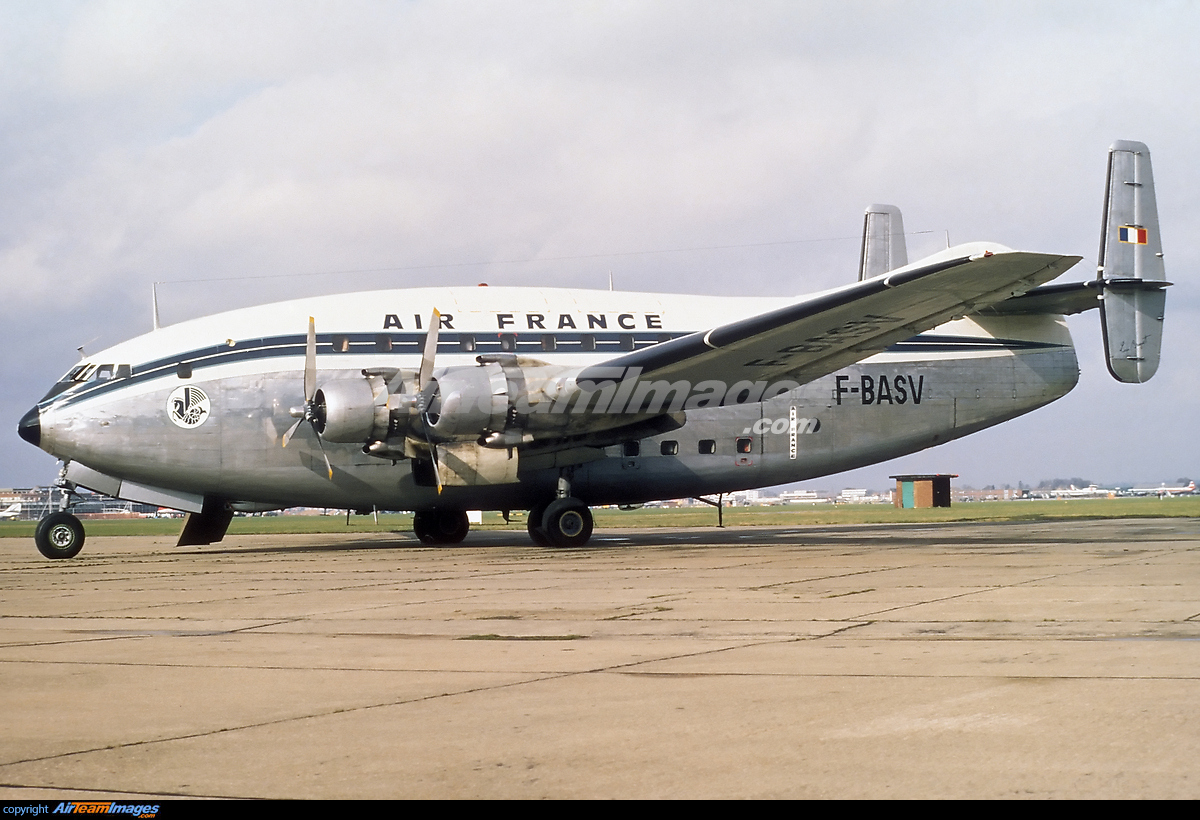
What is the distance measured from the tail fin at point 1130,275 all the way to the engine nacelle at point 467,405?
1397 centimetres

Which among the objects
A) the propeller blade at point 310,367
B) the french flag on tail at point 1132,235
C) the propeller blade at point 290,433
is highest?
the french flag on tail at point 1132,235

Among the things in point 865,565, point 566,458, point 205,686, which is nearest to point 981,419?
point 566,458

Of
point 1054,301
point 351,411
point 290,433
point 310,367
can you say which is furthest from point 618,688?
point 1054,301

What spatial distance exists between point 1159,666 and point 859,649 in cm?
184

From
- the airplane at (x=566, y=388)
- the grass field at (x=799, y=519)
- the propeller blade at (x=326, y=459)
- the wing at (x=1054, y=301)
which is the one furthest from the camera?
the grass field at (x=799, y=519)

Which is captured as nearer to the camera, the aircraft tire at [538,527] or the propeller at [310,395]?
the propeller at [310,395]

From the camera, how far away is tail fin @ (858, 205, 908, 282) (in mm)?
30234

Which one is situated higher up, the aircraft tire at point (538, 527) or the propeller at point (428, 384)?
the propeller at point (428, 384)

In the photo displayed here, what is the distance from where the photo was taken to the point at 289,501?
2202cm

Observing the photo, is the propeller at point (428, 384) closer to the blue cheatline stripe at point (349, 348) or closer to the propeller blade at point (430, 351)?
the propeller blade at point (430, 351)

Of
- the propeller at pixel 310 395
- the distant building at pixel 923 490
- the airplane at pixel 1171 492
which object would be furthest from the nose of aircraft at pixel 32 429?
the airplane at pixel 1171 492

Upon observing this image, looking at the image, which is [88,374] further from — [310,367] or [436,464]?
[436,464]

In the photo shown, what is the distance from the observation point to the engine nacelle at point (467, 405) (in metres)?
19.3
